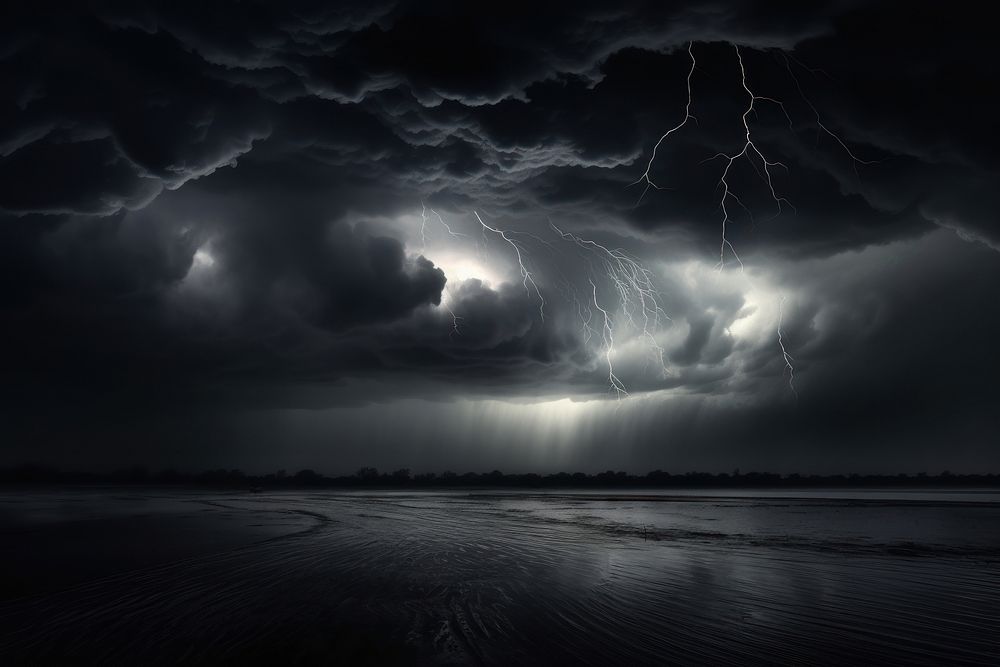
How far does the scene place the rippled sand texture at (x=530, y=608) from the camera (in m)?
6.33

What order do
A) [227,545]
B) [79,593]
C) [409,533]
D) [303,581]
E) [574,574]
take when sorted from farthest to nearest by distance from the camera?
[409,533] < [227,545] < [574,574] < [303,581] < [79,593]

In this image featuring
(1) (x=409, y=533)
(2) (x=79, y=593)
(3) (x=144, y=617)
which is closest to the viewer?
(3) (x=144, y=617)

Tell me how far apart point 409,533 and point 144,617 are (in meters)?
13.0

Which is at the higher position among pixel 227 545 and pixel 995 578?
pixel 995 578

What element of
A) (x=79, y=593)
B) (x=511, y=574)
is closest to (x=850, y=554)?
(x=511, y=574)

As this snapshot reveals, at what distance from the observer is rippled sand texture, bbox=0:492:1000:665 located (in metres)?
6.33

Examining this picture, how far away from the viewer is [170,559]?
44.6 ft

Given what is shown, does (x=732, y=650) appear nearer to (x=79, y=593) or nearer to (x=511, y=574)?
(x=511, y=574)

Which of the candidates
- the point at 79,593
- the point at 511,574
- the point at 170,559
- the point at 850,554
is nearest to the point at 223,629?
the point at 79,593

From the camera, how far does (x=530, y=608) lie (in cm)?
855

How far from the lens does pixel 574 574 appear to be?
37.9 feet

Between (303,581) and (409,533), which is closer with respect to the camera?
(303,581)

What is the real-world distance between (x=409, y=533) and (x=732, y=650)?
15715 mm

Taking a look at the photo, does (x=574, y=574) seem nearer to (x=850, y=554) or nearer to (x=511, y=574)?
(x=511, y=574)
